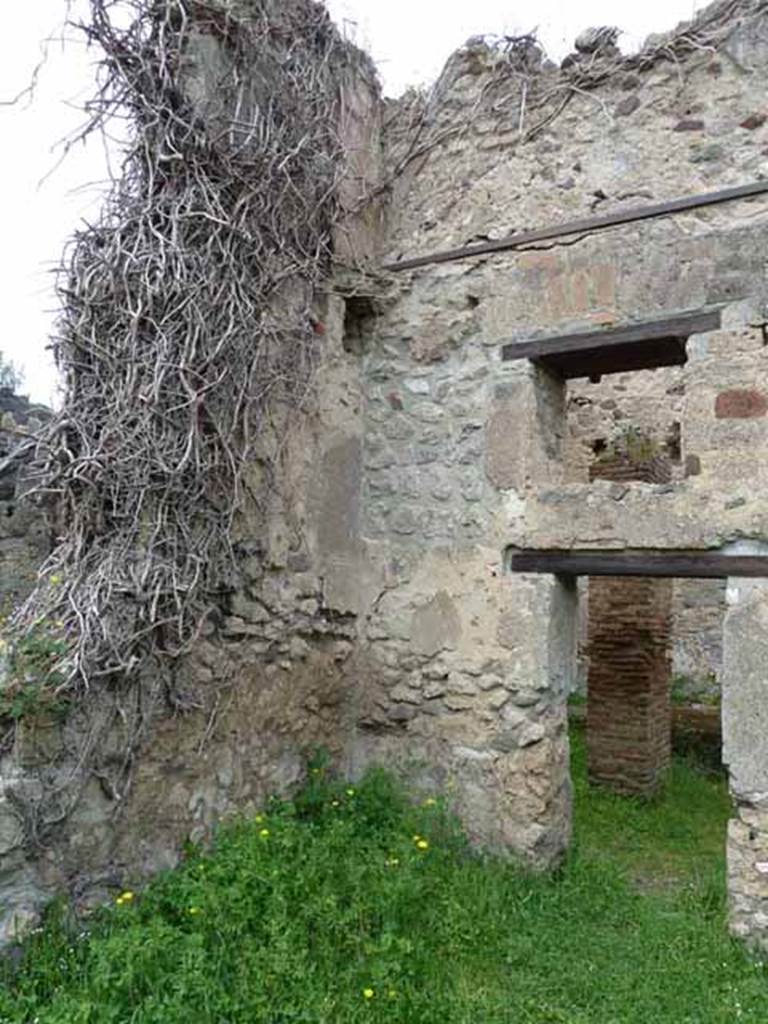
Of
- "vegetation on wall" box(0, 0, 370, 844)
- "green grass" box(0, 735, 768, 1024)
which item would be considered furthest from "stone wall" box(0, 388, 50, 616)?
"green grass" box(0, 735, 768, 1024)

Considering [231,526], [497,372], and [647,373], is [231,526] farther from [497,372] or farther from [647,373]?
[647,373]

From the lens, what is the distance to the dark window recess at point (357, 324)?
498cm

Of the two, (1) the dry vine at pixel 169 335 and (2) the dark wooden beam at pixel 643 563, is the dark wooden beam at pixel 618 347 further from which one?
(1) the dry vine at pixel 169 335

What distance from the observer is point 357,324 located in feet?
16.6

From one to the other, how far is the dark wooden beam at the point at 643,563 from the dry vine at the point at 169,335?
4.79 feet

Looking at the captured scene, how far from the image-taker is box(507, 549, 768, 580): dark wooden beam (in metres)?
3.79

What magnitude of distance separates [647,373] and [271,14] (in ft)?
16.1

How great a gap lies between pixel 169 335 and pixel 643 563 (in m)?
2.33

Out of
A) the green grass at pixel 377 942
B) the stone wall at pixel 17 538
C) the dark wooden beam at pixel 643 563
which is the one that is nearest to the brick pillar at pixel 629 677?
the green grass at pixel 377 942

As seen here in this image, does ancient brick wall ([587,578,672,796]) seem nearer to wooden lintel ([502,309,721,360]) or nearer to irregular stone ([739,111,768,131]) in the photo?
wooden lintel ([502,309,721,360])

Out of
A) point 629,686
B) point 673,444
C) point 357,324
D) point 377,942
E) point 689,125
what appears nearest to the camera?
point 377,942

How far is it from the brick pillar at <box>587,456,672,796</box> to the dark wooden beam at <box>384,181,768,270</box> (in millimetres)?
2846

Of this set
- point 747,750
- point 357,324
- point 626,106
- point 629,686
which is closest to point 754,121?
point 626,106

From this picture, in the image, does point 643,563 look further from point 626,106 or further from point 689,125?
point 626,106
